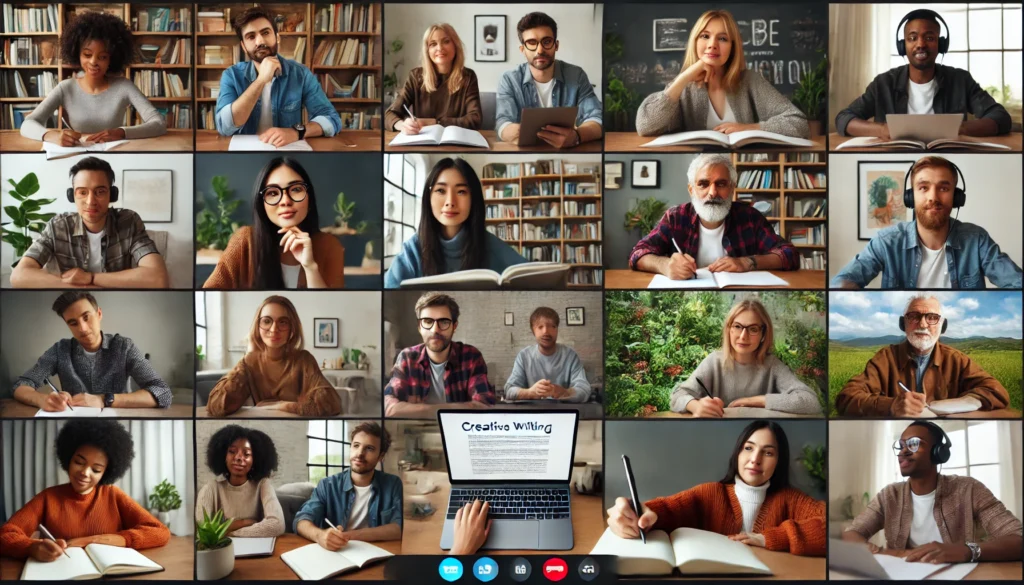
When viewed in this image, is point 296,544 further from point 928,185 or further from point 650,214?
point 928,185

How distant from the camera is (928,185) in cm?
370

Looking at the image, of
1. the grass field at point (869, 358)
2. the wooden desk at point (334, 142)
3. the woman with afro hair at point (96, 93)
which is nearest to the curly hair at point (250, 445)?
the wooden desk at point (334, 142)

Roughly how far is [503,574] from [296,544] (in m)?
0.83

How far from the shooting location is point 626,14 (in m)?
3.72

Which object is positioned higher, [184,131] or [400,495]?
[184,131]

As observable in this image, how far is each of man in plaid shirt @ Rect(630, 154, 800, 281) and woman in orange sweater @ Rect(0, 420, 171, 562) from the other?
218 centimetres

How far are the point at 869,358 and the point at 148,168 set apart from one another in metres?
2.93

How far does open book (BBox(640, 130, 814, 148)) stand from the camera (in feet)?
12.0

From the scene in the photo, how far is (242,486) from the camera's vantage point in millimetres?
3744

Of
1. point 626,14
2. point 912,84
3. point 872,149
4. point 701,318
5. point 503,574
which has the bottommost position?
point 503,574

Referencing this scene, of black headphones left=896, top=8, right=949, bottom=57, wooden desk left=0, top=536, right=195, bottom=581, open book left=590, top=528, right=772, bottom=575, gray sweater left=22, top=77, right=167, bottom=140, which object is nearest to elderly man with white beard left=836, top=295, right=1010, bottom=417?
open book left=590, top=528, right=772, bottom=575

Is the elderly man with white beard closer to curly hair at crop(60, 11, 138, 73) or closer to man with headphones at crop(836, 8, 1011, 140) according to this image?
man with headphones at crop(836, 8, 1011, 140)

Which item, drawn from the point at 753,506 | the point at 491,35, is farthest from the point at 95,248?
the point at 753,506

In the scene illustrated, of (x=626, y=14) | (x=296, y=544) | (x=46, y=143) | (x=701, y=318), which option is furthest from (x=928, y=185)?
(x=46, y=143)
